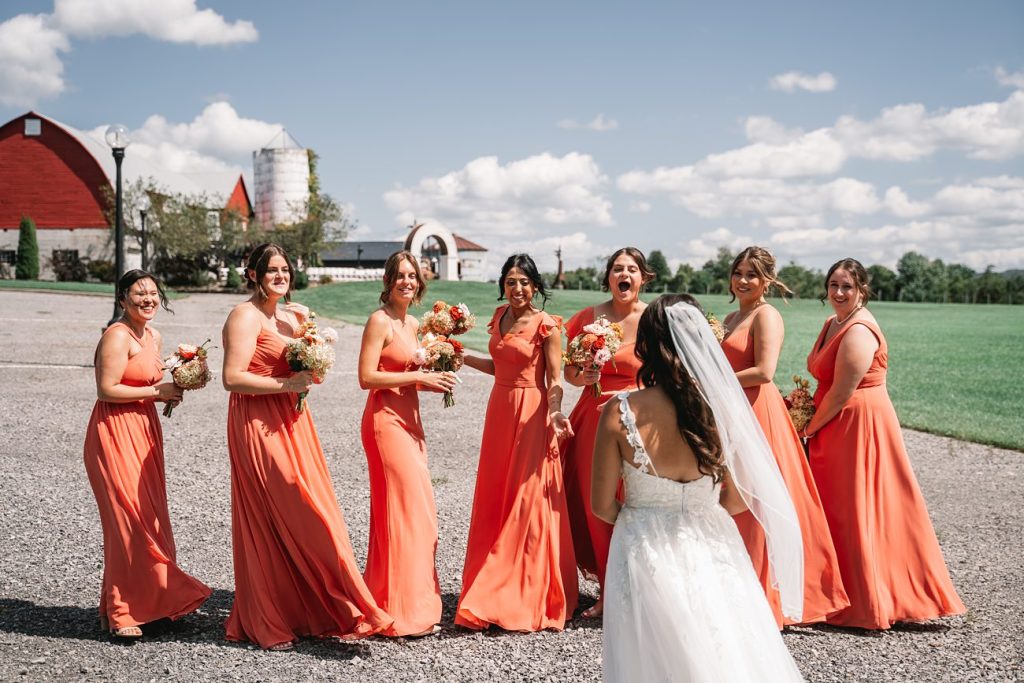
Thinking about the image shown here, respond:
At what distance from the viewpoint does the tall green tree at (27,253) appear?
168ft

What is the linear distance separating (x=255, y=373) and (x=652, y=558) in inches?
122

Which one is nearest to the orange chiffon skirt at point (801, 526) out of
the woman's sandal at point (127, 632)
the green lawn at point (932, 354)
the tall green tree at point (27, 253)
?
the woman's sandal at point (127, 632)

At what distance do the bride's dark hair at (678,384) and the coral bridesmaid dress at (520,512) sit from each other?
97.9 inches

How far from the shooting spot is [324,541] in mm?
5504

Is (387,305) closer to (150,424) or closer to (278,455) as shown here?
(278,455)

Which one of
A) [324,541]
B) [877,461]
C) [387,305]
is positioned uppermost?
[387,305]

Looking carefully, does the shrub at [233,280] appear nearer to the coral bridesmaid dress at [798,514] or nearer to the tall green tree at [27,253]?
the tall green tree at [27,253]

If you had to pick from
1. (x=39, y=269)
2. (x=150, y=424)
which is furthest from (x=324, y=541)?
(x=39, y=269)

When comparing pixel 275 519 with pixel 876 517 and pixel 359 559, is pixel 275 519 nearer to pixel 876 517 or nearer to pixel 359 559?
pixel 359 559

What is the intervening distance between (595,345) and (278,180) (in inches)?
2821

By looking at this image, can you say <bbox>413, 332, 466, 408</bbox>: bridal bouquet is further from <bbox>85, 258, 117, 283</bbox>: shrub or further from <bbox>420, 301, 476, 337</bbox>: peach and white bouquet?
<bbox>85, 258, 117, 283</bbox>: shrub

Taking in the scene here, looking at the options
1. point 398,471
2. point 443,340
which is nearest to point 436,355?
point 443,340

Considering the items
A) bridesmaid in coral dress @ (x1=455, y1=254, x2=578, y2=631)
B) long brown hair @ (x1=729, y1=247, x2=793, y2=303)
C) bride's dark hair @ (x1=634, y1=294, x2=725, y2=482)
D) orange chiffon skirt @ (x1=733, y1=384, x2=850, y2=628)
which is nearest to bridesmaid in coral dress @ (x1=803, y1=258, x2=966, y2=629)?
orange chiffon skirt @ (x1=733, y1=384, x2=850, y2=628)

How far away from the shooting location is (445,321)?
626 centimetres
